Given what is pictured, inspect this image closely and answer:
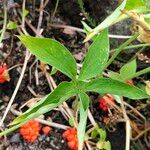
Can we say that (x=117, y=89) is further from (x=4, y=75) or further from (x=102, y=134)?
(x=4, y=75)

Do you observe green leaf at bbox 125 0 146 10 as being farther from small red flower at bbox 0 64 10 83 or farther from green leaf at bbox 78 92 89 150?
small red flower at bbox 0 64 10 83

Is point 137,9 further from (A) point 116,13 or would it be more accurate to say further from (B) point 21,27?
(B) point 21,27

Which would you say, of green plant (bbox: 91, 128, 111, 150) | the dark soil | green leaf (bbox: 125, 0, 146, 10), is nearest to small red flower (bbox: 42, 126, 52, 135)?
the dark soil

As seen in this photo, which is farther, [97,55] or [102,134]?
[102,134]

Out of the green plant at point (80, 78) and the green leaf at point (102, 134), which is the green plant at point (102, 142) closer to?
the green leaf at point (102, 134)

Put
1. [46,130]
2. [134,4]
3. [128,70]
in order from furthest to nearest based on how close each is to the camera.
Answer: [46,130] < [128,70] < [134,4]

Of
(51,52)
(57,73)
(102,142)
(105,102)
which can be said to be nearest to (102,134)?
(102,142)
